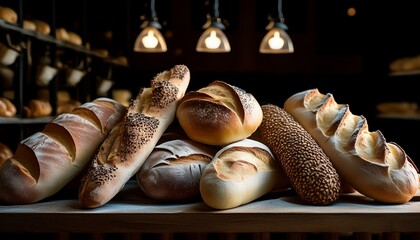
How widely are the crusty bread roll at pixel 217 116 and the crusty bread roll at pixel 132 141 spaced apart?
0.05 m

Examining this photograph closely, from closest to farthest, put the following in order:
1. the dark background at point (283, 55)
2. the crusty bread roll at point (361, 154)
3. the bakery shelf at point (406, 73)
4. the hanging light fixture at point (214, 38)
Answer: the crusty bread roll at point (361, 154) < the hanging light fixture at point (214, 38) < the bakery shelf at point (406, 73) < the dark background at point (283, 55)

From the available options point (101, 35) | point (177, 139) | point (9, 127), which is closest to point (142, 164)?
point (177, 139)

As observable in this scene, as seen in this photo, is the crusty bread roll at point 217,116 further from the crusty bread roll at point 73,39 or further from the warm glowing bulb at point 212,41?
the crusty bread roll at point 73,39

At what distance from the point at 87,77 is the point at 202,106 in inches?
121

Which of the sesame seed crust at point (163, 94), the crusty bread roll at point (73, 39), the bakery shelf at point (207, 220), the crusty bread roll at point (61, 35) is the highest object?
the sesame seed crust at point (163, 94)

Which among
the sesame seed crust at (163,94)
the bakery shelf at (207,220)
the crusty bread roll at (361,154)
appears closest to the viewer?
the bakery shelf at (207,220)

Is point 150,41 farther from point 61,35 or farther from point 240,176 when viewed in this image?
point 240,176

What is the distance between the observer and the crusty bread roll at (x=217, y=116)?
1.23m

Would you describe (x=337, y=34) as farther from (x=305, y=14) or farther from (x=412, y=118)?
(x=412, y=118)

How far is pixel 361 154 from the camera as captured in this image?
1.20 m

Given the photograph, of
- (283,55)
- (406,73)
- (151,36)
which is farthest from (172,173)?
(283,55)

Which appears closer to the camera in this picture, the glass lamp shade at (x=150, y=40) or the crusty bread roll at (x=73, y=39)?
the glass lamp shade at (x=150, y=40)

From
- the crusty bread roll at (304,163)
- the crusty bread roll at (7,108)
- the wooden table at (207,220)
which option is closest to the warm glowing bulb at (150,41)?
the crusty bread roll at (7,108)

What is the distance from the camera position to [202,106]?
1.26 m
